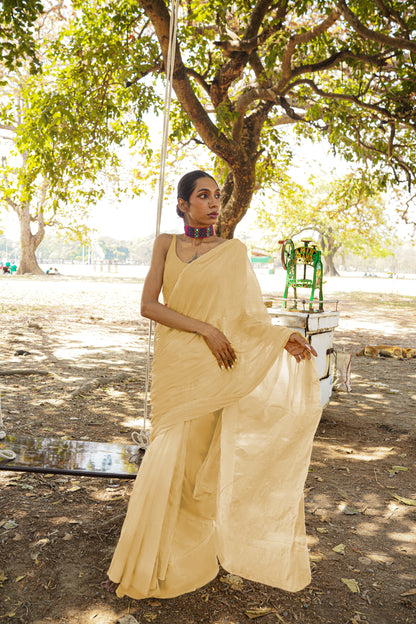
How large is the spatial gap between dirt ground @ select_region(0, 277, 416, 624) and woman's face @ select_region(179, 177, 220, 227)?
1783 mm

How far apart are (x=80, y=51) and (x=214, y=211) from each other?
6972 mm

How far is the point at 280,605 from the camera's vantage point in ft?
8.11

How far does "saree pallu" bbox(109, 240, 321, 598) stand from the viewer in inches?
93.0

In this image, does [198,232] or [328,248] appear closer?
[198,232]

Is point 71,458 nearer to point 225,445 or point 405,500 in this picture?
point 225,445

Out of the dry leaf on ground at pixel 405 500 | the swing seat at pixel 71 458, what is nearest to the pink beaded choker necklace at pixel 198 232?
the swing seat at pixel 71 458

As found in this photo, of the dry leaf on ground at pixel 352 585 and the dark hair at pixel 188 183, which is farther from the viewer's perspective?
the dry leaf on ground at pixel 352 585

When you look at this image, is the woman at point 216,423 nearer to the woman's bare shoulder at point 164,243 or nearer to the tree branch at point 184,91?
the woman's bare shoulder at point 164,243

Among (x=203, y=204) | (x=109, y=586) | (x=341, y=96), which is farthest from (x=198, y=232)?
(x=341, y=96)

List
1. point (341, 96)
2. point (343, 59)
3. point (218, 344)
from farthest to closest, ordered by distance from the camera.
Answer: point (341, 96)
point (343, 59)
point (218, 344)

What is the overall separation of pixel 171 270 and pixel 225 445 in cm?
85

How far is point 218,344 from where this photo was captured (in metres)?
2.36

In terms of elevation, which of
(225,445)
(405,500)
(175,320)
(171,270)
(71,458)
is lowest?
(405,500)

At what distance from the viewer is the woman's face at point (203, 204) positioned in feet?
8.09
